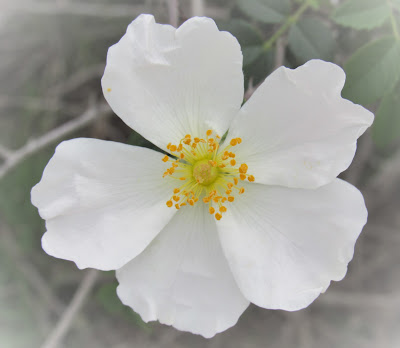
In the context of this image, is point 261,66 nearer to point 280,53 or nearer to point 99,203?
point 280,53

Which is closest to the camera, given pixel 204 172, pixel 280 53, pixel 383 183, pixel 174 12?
pixel 204 172

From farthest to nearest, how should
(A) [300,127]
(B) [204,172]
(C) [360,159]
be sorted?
(C) [360,159]
(B) [204,172]
(A) [300,127]

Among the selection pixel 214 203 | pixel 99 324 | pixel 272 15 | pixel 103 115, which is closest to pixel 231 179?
pixel 214 203

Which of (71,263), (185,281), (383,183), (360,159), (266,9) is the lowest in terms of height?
(71,263)

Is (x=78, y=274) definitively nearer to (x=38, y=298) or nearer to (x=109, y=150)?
(x=38, y=298)

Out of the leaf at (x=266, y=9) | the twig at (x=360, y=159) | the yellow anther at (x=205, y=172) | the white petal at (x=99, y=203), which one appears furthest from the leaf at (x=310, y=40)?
the twig at (x=360, y=159)

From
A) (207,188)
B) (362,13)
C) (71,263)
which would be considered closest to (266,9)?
(362,13)

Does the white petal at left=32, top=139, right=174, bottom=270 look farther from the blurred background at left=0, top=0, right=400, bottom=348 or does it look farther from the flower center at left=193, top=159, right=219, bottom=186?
the blurred background at left=0, top=0, right=400, bottom=348
